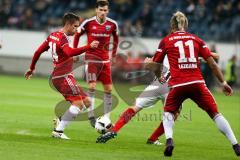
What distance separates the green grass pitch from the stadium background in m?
0.03

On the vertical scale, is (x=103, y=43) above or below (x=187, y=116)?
above

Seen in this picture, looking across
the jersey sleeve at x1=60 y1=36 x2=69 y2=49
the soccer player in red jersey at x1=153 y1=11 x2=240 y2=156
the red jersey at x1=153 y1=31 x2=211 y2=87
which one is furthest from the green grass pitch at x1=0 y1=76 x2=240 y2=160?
the jersey sleeve at x1=60 y1=36 x2=69 y2=49

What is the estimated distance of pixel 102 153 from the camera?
11.6 meters

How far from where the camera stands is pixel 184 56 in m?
11.5

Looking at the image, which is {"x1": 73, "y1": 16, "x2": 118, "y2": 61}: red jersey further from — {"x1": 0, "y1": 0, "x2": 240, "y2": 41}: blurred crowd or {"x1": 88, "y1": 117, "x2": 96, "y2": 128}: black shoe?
{"x1": 0, "y1": 0, "x2": 240, "y2": 41}: blurred crowd

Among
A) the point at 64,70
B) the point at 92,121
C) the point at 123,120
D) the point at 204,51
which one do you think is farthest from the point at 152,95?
the point at 92,121

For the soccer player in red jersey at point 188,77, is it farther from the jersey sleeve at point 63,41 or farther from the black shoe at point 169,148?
the jersey sleeve at point 63,41

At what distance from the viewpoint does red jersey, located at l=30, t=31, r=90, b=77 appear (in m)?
13.0

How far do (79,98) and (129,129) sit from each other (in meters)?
2.55

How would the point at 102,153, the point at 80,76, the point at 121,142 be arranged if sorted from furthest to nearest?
the point at 80,76 → the point at 121,142 → the point at 102,153

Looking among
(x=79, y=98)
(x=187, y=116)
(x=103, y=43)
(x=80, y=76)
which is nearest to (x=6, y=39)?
(x=80, y=76)

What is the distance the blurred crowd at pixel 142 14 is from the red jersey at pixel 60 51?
61.5ft

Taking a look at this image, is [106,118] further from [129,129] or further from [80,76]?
[80,76]

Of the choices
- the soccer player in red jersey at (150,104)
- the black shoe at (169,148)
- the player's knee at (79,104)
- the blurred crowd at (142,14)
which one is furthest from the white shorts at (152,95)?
the blurred crowd at (142,14)
